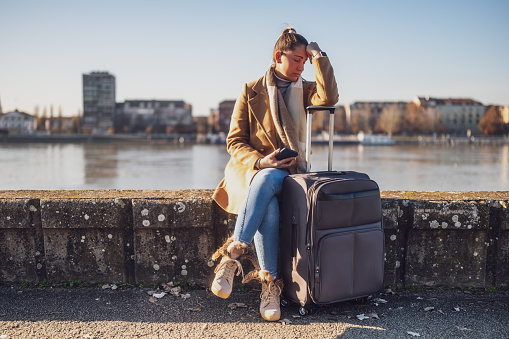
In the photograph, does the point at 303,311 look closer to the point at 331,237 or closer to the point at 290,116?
the point at 331,237

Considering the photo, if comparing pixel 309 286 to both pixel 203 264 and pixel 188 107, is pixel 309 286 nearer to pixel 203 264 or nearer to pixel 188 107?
pixel 203 264

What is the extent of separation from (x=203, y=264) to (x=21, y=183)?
20526 millimetres

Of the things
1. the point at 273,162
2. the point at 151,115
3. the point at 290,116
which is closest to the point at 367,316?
the point at 273,162

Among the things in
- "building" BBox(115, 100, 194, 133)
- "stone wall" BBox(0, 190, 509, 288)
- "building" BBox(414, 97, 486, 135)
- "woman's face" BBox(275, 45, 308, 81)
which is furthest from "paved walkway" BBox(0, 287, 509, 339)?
"building" BBox(414, 97, 486, 135)

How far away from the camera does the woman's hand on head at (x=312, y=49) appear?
272cm

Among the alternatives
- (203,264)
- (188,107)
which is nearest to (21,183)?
(203,264)

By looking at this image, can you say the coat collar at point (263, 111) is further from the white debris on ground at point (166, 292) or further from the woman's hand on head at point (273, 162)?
the white debris on ground at point (166, 292)

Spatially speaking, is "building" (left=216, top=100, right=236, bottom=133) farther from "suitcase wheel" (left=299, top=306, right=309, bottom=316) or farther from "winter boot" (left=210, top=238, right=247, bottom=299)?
"suitcase wheel" (left=299, top=306, right=309, bottom=316)

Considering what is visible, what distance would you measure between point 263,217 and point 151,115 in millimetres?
114875

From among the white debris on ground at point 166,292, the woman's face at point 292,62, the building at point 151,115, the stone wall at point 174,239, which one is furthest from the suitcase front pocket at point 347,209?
the building at point 151,115

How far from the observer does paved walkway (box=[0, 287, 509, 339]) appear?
228 cm

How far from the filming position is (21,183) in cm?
2067

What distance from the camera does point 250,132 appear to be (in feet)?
9.85

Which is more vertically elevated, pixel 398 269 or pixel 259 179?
pixel 259 179
